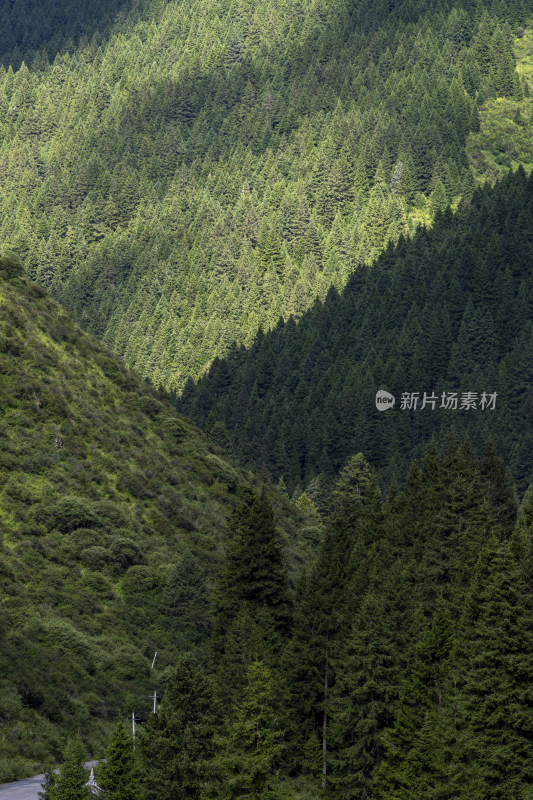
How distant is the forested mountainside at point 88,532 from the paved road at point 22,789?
0.82 meters

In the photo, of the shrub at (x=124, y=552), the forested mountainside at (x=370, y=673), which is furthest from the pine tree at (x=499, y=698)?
the shrub at (x=124, y=552)

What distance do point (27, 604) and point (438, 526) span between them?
22303mm

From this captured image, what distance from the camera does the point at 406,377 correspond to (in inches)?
6949

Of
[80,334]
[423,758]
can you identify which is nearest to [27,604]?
[423,758]

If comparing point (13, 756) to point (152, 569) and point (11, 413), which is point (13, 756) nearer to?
point (152, 569)

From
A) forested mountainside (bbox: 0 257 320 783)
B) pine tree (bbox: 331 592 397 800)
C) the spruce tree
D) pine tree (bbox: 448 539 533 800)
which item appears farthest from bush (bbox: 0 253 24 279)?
the spruce tree

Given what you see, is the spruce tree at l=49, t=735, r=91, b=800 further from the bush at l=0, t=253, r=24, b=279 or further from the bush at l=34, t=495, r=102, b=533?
the bush at l=0, t=253, r=24, b=279

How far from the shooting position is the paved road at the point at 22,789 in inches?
1544

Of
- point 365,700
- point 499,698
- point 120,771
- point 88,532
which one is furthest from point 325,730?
point 88,532

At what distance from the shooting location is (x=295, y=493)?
151625 millimetres

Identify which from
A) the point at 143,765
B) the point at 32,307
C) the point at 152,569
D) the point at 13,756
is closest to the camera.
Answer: the point at 143,765

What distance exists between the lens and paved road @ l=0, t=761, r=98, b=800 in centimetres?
3922

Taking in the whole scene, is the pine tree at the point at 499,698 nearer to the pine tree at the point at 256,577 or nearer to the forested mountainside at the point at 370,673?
the forested mountainside at the point at 370,673

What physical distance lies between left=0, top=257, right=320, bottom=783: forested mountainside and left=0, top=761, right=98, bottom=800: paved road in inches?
32.5
